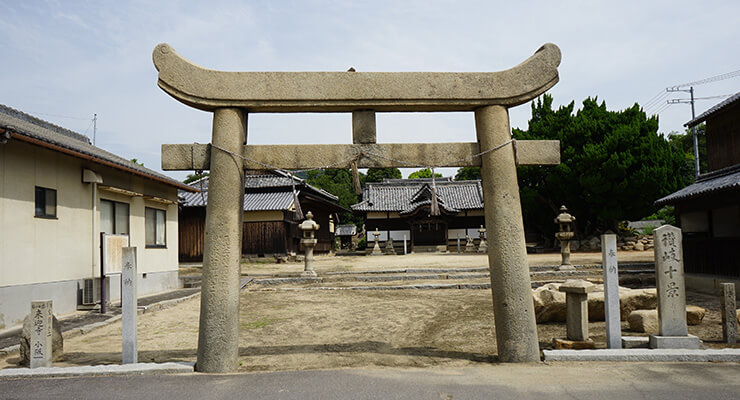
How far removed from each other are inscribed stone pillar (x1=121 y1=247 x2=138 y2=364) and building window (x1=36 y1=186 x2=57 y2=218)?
574 centimetres

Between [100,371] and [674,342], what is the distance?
744 centimetres

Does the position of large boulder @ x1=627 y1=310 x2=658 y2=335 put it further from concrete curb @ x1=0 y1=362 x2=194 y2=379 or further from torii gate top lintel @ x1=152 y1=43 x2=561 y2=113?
concrete curb @ x1=0 y1=362 x2=194 y2=379

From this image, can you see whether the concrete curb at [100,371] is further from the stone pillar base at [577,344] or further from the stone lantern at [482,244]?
the stone lantern at [482,244]

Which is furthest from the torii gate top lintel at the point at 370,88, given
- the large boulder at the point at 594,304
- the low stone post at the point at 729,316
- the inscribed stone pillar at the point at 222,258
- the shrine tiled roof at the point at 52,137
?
the shrine tiled roof at the point at 52,137

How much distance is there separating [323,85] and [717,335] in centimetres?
795

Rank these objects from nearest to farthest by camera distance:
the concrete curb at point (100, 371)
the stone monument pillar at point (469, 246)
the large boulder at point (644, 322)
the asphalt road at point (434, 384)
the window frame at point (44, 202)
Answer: the asphalt road at point (434, 384) < the concrete curb at point (100, 371) < the large boulder at point (644, 322) < the window frame at point (44, 202) < the stone monument pillar at point (469, 246)

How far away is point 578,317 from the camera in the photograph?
A: 22.2 feet

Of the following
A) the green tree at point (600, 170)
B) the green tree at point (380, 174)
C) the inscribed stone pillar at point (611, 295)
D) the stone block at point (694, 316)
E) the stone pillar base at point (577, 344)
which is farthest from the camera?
the green tree at point (380, 174)

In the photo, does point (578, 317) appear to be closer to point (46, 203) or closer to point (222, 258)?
point (222, 258)

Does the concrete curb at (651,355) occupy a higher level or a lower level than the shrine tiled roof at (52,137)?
lower

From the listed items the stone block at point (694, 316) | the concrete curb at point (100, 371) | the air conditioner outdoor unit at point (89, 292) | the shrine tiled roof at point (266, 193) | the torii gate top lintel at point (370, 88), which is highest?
the shrine tiled roof at point (266, 193)

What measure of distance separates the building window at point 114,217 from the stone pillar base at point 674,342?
13.3 meters

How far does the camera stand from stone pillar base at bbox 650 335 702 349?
609cm

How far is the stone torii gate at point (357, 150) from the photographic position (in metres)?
5.86
